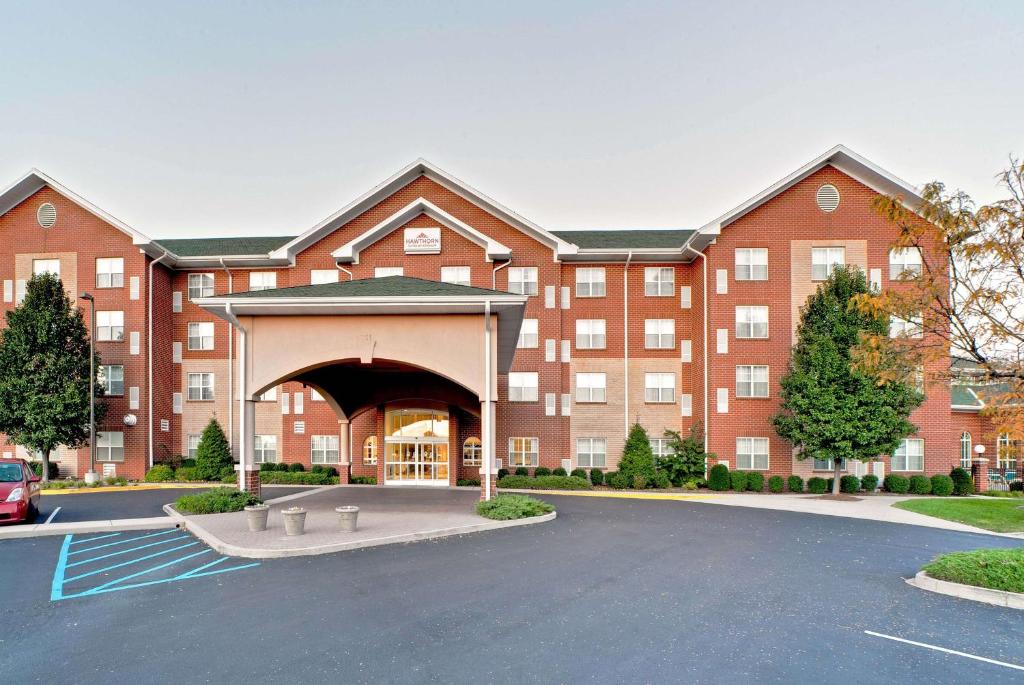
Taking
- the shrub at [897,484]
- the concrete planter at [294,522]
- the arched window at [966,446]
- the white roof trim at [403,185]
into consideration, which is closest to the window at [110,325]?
the white roof trim at [403,185]

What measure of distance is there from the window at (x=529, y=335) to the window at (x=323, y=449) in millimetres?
10039

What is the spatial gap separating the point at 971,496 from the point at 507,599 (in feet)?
82.6

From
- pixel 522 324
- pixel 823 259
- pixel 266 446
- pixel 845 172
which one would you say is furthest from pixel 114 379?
pixel 845 172

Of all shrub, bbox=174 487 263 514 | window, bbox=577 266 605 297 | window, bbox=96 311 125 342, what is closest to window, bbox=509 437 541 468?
window, bbox=577 266 605 297

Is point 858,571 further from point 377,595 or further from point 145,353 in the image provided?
point 145,353

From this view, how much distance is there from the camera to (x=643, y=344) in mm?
28922

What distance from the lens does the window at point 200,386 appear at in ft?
97.8

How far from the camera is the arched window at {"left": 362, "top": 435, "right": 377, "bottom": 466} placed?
2820 cm

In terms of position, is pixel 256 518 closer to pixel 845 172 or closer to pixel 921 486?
pixel 921 486

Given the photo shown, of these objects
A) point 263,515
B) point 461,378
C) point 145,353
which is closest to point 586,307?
point 461,378

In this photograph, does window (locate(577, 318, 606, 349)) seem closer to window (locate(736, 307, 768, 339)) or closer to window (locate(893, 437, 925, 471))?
window (locate(736, 307, 768, 339))

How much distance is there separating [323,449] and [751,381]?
19947 millimetres

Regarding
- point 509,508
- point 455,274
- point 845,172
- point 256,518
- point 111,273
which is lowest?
point 509,508

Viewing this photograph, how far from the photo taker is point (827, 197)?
87.4 feet
